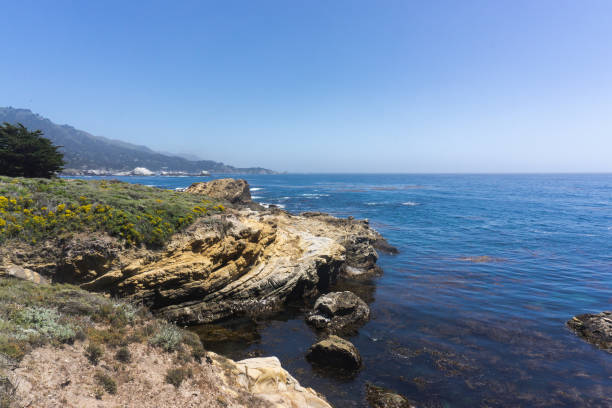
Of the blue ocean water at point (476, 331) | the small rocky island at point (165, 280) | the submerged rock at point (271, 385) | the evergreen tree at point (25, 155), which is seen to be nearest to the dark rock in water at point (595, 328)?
the blue ocean water at point (476, 331)

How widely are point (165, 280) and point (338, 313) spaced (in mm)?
9044

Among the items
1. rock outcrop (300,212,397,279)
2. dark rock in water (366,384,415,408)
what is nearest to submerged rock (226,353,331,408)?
dark rock in water (366,384,415,408)

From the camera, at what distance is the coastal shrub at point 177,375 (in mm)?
7566

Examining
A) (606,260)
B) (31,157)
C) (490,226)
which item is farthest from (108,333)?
(490,226)

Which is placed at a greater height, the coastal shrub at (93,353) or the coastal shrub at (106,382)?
the coastal shrub at (93,353)

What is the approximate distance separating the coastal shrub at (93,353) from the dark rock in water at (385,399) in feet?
27.7

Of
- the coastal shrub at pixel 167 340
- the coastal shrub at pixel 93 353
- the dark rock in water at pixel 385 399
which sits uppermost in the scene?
the coastal shrub at pixel 93 353

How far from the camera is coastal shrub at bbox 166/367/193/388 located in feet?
24.8

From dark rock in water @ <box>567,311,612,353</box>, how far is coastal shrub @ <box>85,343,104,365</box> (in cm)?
1994

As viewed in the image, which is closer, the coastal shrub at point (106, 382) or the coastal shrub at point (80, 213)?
the coastal shrub at point (106, 382)

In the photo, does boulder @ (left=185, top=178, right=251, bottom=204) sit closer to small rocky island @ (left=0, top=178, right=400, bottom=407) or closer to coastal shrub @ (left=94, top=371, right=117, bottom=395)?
small rocky island @ (left=0, top=178, right=400, bottom=407)

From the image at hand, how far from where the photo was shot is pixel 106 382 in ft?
22.4

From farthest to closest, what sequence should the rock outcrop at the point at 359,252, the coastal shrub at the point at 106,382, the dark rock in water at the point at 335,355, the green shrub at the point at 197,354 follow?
the rock outcrop at the point at 359,252 < the dark rock in water at the point at 335,355 < the green shrub at the point at 197,354 < the coastal shrub at the point at 106,382

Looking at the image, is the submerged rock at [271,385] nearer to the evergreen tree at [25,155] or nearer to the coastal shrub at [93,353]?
the coastal shrub at [93,353]
